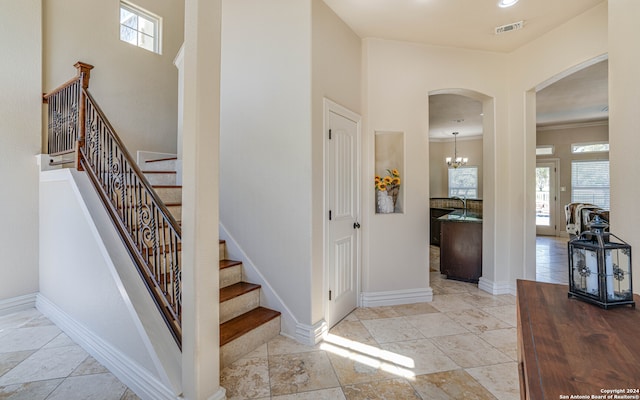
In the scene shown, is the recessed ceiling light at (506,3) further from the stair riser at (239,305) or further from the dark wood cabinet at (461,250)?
the stair riser at (239,305)

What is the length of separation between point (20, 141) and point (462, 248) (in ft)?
18.7

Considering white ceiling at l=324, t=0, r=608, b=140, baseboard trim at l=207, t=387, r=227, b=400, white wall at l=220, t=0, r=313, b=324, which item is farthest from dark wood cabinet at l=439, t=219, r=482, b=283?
baseboard trim at l=207, t=387, r=227, b=400

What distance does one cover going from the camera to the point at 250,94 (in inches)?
113

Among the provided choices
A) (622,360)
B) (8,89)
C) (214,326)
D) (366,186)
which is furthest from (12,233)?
(622,360)

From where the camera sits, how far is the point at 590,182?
297 inches

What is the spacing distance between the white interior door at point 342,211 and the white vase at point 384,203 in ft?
1.11

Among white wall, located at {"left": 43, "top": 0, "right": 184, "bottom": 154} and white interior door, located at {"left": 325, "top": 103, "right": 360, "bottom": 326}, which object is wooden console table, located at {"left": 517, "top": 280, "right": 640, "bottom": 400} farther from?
white wall, located at {"left": 43, "top": 0, "right": 184, "bottom": 154}

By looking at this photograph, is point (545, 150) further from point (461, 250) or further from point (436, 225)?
point (461, 250)

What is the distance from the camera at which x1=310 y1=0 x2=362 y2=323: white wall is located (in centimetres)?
256

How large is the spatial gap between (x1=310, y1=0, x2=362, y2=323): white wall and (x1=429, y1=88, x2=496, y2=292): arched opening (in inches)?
56.3

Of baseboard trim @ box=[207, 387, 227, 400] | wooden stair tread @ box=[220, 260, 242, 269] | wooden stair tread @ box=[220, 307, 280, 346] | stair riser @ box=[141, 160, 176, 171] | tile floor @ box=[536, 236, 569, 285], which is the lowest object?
baseboard trim @ box=[207, 387, 227, 400]

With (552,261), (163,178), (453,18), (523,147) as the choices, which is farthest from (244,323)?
(552,261)

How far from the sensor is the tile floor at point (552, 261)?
4395 mm

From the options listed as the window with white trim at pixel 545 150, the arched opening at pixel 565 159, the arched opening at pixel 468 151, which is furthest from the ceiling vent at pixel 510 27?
the window with white trim at pixel 545 150
